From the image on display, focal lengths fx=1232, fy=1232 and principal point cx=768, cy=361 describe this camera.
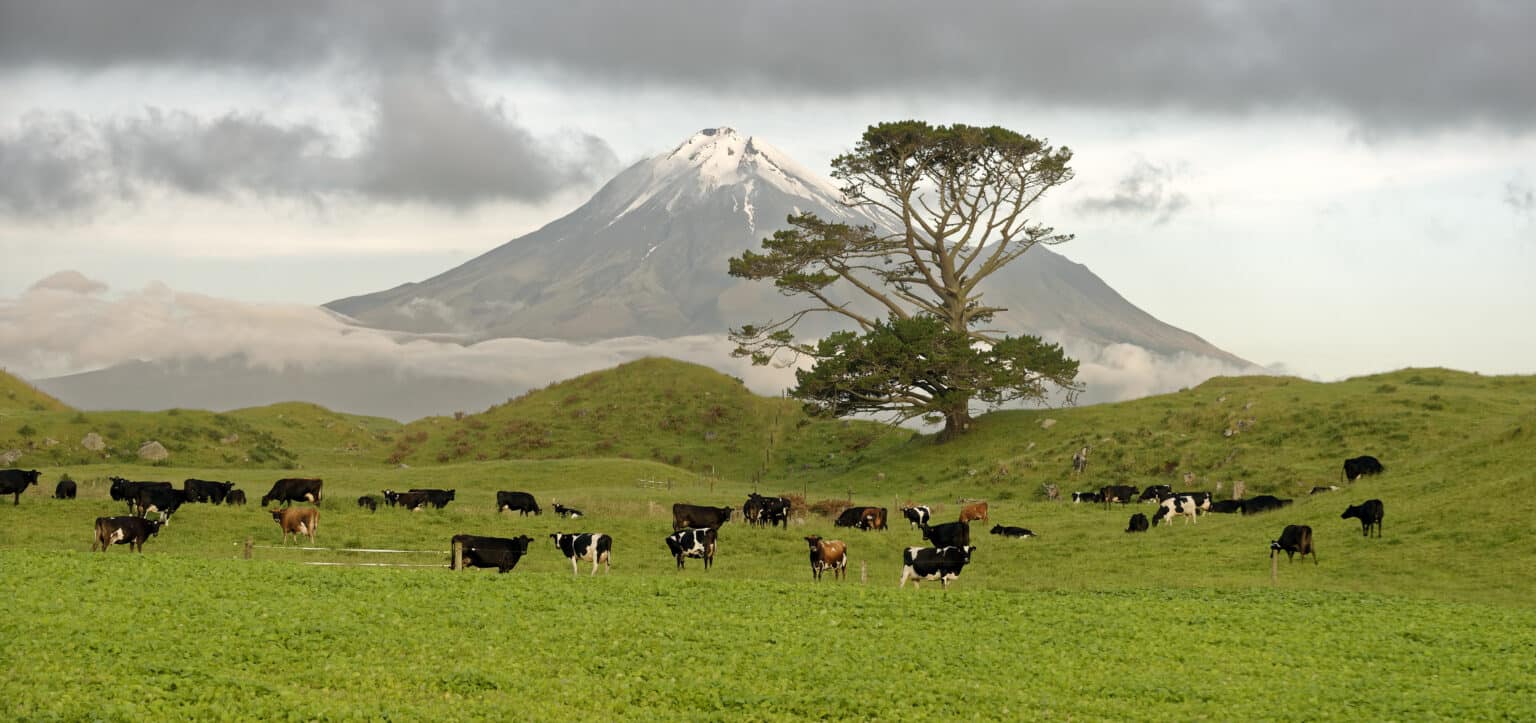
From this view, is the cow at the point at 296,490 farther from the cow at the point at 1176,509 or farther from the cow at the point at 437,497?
the cow at the point at 1176,509

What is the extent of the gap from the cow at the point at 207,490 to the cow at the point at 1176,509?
3195cm

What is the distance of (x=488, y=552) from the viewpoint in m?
30.1

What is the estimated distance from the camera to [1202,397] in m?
72.9

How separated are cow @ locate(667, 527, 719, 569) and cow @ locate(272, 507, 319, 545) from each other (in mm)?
10680

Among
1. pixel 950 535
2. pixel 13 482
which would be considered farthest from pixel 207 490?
pixel 950 535

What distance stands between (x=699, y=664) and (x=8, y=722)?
31.3ft

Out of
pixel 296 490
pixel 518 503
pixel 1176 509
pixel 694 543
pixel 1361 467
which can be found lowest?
pixel 694 543

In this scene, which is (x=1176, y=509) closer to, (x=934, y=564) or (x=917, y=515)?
(x=917, y=515)

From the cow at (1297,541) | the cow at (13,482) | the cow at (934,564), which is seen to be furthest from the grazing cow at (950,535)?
the cow at (13,482)

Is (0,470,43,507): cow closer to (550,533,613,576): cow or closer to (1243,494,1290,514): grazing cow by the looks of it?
(550,533,613,576): cow

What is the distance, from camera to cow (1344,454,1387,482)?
48906mm

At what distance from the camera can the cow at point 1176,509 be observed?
42656 millimetres

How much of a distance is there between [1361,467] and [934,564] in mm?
28621

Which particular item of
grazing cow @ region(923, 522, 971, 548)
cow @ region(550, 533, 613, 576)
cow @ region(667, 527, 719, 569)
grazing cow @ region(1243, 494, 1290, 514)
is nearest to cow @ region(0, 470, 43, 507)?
cow @ region(550, 533, 613, 576)
